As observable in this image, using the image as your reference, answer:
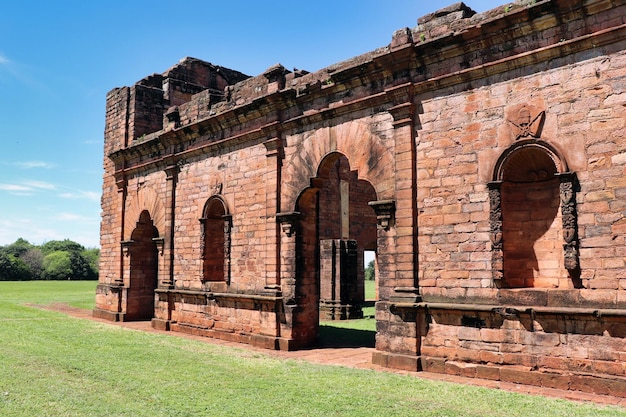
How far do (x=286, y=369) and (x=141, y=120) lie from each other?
11993 mm

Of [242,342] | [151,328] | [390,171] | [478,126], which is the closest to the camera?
[478,126]

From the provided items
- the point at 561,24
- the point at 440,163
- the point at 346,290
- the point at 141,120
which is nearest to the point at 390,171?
the point at 440,163

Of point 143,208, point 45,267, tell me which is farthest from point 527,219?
point 45,267

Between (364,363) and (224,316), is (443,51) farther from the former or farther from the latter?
(224,316)

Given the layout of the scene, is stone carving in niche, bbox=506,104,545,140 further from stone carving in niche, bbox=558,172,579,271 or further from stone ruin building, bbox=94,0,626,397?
stone carving in niche, bbox=558,172,579,271

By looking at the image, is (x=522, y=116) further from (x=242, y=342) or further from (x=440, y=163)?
(x=242, y=342)

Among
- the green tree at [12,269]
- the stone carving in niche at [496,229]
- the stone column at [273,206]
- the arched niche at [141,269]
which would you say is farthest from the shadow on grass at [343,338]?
the green tree at [12,269]

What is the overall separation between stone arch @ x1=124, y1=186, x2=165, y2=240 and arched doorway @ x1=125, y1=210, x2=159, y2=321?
0.27 m

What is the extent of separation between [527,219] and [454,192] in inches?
48.0

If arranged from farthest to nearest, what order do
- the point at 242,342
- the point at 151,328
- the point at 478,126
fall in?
the point at 151,328 < the point at 242,342 < the point at 478,126

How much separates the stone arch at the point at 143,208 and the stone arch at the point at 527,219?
10.3 metres

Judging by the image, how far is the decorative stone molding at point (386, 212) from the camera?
9.27 meters

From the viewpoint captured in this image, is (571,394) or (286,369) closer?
(571,394)

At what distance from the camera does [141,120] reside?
1780cm
